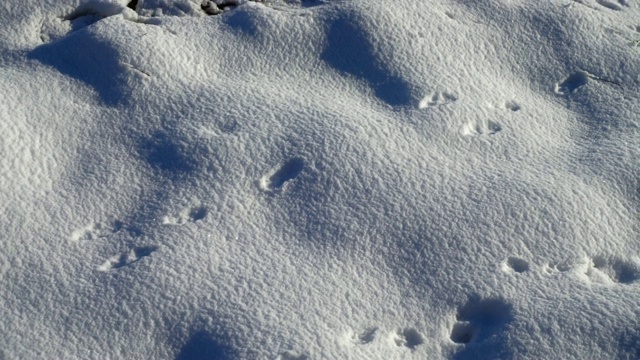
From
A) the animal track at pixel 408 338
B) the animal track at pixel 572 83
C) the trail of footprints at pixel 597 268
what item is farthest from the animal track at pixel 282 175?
the animal track at pixel 572 83

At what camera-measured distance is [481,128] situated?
10.1 feet

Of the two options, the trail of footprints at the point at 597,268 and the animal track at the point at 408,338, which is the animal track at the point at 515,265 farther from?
the animal track at the point at 408,338

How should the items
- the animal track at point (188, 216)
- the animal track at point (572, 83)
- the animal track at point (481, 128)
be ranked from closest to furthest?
1. the animal track at point (188, 216)
2. the animal track at point (481, 128)
3. the animal track at point (572, 83)

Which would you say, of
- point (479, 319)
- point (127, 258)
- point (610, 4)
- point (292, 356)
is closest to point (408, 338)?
point (479, 319)

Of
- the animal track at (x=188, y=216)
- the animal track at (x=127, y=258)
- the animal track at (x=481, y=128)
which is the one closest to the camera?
the animal track at (x=127, y=258)

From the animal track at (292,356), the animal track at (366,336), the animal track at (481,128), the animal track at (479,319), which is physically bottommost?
the animal track at (292,356)

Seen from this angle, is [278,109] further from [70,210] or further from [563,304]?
[563,304]

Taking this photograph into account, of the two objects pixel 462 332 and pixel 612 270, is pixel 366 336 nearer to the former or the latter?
pixel 462 332

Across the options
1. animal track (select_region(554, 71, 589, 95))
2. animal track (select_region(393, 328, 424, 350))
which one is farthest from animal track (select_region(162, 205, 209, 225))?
animal track (select_region(554, 71, 589, 95))

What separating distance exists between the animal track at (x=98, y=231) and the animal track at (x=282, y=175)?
1.70 ft

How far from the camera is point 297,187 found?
2768 mm

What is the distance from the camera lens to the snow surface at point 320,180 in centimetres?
235

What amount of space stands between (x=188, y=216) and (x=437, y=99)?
3.94ft

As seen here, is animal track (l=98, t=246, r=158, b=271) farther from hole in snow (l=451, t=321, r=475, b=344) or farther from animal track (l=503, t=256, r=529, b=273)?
animal track (l=503, t=256, r=529, b=273)
